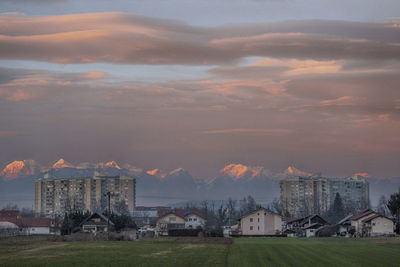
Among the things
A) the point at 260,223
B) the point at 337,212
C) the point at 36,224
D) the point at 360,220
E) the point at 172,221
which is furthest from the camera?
the point at 337,212

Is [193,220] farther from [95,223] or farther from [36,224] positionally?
[95,223]

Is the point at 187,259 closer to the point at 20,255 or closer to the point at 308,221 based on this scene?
the point at 20,255

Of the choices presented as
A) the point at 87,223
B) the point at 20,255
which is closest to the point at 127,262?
the point at 20,255

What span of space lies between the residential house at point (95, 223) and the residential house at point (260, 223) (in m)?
26.4

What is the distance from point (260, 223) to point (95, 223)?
3141 centimetres

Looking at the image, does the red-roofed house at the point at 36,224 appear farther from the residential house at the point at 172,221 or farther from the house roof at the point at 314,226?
the house roof at the point at 314,226

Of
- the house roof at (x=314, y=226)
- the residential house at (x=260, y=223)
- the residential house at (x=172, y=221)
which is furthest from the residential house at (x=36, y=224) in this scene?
the house roof at (x=314, y=226)

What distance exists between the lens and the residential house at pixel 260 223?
12044 centimetres

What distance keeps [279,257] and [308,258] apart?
99.5 inches

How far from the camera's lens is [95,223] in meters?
114

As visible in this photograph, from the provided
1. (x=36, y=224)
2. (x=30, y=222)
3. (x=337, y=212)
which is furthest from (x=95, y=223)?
(x=337, y=212)

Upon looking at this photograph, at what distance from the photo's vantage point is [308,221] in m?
126

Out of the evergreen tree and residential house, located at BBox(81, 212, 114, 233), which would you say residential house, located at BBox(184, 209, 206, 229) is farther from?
the evergreen tree

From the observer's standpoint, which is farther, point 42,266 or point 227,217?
point 227,217
